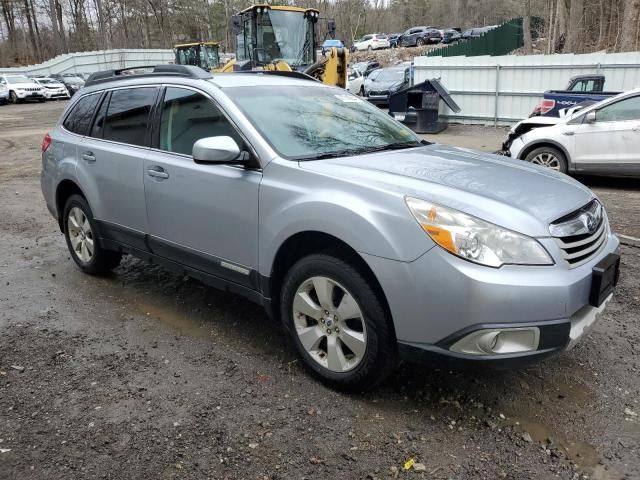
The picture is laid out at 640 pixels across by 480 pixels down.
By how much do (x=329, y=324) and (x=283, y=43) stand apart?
13.3 metres

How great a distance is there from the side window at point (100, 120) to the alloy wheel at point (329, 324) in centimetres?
261

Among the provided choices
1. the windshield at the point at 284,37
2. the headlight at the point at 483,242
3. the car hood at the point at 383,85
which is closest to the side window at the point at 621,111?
the headlight at the point at 483,242

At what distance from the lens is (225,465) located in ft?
8.55

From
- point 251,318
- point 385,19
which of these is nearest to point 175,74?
point 251,318

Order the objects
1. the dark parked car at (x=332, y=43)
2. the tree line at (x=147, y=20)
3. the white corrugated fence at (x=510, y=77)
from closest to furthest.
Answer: the white corrugated fence at (x=510, y=77) < the dark parked car at (x=332, y=43) < the tree line at (x=147, y=20)

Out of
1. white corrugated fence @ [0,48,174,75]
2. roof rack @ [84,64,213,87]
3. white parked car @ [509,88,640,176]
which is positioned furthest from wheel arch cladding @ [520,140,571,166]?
white corrugated fence @ [0,48,174,75]

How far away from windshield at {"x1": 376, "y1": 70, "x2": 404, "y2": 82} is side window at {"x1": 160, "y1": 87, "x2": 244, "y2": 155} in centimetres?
1918

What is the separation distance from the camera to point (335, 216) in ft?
9.56

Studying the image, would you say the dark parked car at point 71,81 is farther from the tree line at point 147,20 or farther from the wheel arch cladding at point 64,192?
the wheel arch cladding at point 64,192

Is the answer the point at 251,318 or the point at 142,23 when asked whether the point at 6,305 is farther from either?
the point at 142,23

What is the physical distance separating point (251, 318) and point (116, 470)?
1.78 metres

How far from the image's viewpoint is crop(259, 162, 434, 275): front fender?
8.82 feet

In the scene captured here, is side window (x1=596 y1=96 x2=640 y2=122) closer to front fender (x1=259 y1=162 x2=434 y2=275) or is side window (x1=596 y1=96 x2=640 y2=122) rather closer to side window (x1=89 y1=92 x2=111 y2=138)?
front fender (x1=259 y1=162 x2=434 y2=275)

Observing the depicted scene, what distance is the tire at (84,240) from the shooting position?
16.0ft
